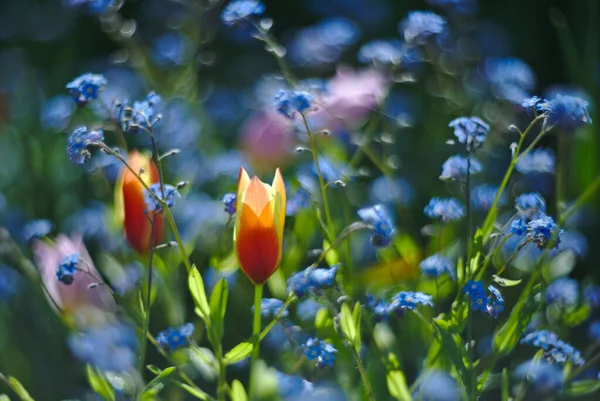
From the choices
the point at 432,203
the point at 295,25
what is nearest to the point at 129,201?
the point at 432,203

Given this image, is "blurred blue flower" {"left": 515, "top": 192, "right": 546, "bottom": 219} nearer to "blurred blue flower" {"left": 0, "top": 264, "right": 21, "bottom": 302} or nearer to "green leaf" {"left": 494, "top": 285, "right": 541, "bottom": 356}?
"green leaf" {"left": 494, "top": 285, "right": 541, "bottom": 356}

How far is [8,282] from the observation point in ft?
5.10

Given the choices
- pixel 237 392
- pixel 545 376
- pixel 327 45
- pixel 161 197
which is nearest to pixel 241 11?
pixel 161 197

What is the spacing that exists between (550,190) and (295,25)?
1.41 m

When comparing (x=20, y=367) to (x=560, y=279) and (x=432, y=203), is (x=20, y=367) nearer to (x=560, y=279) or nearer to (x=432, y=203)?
(x=432, y=203)

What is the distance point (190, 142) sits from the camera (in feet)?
6.12

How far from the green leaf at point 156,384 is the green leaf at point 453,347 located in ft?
1.05

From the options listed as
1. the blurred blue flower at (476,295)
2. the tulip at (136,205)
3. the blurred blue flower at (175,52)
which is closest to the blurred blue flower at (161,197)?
the tulip at (136,205)

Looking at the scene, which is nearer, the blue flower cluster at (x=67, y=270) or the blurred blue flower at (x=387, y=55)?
the blue flower cluster at (x=67, y=270)

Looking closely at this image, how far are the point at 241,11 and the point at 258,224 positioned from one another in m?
0.42

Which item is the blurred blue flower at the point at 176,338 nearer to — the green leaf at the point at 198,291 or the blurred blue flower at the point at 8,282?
the green leaf at the point at 198,291

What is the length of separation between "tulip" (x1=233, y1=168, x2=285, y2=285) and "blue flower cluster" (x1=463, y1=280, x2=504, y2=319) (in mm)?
240

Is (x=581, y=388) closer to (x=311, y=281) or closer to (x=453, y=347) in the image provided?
(x=453, y=347)

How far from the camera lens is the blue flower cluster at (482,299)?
100 cm
